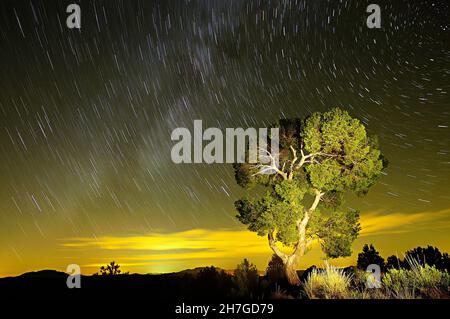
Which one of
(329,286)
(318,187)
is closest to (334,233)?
(318,187)

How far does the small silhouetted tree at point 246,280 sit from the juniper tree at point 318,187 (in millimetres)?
1615

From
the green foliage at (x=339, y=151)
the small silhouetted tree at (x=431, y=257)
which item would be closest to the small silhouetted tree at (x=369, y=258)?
the small silhouetted tree at (x=431, y=257)

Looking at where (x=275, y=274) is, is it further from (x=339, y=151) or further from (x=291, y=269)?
(x=339, y=151)

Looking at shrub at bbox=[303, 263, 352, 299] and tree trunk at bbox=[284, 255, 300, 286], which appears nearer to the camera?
shrub at bbox=[303, 263, 352, 299]

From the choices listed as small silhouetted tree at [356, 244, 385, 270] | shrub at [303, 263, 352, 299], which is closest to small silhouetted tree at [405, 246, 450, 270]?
small silhouetted tree at [356, 244, 385, 270]

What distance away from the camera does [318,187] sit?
2214 cm

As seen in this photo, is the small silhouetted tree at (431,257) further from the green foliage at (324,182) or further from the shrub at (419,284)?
the shrub at (419,284)

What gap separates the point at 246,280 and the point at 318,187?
5.54 metres

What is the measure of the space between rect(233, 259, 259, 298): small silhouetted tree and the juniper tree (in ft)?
5.30

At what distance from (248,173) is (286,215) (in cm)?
402

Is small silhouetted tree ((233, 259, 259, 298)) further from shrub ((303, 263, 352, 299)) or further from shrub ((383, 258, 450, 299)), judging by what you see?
shrub ((383, 258, 450, 299))

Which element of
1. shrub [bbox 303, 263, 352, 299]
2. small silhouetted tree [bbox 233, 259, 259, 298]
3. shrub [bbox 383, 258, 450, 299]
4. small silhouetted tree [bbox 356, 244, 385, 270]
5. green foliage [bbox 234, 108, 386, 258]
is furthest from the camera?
small silhouetted tree [bbox 356, 244, 385, 270]

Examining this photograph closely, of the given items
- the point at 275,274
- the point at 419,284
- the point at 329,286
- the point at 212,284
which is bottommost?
the point at 419,284

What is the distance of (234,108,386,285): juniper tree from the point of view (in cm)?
2173
